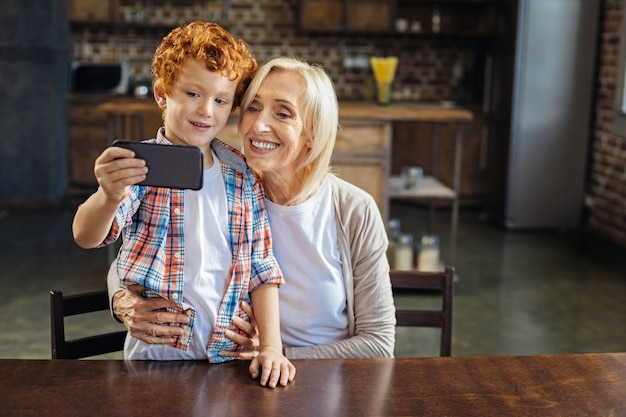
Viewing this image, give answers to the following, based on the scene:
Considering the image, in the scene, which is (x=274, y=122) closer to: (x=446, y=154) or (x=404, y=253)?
(x=404, y=253)

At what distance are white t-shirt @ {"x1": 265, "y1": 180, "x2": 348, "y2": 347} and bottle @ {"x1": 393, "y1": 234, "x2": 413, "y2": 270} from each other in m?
3.21

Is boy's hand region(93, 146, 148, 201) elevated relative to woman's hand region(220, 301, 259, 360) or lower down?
elevated

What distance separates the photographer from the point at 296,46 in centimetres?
766

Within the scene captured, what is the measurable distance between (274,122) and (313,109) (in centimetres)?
9

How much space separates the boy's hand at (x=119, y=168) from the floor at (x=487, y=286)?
8.51 feet

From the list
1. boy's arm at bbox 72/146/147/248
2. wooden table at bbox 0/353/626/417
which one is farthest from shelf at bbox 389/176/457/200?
boy's arm at bbox 72/146/147/248

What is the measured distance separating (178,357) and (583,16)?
218 inches

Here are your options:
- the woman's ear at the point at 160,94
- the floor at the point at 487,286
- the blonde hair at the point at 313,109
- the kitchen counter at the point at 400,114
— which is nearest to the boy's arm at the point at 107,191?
the woman's ear at the point at 160,94

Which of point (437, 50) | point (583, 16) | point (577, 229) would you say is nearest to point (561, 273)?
point (577, 229)

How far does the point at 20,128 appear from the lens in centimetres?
692

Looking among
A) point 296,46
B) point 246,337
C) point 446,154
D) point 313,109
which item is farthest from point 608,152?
point 246,337

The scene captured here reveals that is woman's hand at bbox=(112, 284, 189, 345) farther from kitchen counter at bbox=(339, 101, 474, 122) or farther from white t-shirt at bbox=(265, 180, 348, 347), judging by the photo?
kitchen counter at bbox=(339, 101, 474, 122)

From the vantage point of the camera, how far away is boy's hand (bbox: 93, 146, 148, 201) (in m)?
1.35

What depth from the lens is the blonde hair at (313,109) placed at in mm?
1729
